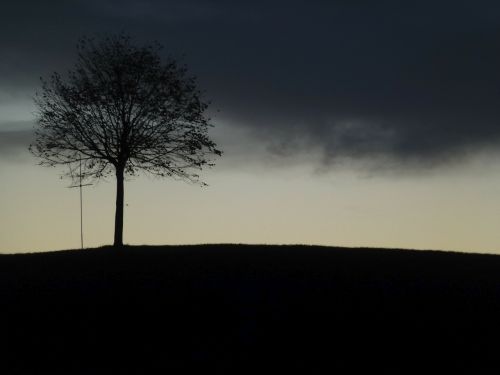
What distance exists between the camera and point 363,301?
103 ft

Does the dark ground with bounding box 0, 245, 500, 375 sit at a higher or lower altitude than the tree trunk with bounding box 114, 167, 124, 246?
lower

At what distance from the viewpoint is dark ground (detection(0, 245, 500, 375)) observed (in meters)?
26.5

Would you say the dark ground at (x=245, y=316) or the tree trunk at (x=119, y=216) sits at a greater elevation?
the tree trunk at (x=119, y=216)

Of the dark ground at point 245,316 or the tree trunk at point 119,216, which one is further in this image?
the tree trunk at point 119,216

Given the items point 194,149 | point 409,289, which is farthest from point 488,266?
point 194,149

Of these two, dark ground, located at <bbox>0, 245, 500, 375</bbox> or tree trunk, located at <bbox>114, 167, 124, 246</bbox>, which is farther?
tree trunk, located at <bbox>114, 167, 124, 246</bbox>

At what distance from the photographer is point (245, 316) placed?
1164 inches

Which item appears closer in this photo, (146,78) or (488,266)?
(488,266)

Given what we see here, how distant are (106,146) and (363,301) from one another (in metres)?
22.5

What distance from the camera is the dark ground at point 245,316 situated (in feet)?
86.8

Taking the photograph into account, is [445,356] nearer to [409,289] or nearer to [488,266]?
[409,289]

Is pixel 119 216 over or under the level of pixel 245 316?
over

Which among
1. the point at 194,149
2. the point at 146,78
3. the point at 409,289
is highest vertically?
the point at 146,78

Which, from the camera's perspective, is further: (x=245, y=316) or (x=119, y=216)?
(x=119, y=216)
